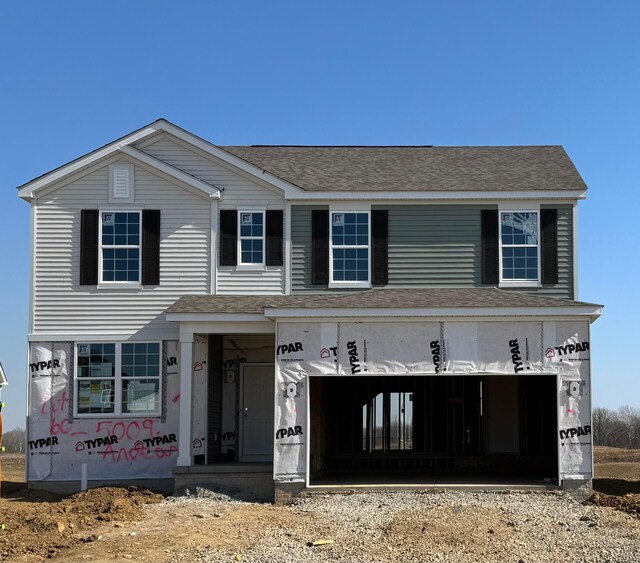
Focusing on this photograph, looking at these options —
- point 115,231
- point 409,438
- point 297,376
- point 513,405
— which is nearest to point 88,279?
point 115,231

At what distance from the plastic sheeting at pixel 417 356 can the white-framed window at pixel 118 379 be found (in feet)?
12.2

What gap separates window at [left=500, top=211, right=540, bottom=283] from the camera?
21281mm

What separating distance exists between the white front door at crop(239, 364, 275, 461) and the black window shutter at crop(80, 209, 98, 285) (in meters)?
4.09

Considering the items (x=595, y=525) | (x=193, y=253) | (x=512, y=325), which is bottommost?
(x=595, y=525)

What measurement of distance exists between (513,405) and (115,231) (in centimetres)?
996

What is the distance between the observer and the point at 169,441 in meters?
20.8

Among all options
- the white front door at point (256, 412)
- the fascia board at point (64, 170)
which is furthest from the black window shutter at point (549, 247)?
the fascia board at point (64, 170)

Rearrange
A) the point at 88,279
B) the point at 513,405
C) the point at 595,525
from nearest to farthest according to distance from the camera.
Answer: the point at 595,525
the point at 88,279
the point at 513,405

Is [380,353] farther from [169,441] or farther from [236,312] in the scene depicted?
[169,441]

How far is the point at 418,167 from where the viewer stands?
23.1 metres

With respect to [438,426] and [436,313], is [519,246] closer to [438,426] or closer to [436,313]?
[436,313]

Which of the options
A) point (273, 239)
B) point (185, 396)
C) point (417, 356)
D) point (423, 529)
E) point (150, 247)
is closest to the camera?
point (423, 529)

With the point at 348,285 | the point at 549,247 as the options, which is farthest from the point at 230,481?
the point at 549,247

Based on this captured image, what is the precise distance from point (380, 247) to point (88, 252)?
20.6 ft
